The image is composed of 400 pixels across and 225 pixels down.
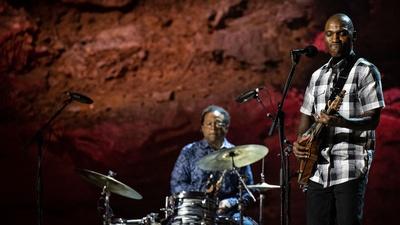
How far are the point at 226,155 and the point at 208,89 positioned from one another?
175 centimetres

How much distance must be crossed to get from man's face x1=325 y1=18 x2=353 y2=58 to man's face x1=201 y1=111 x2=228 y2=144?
258 centimetres

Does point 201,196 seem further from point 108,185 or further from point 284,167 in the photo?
point 284,167

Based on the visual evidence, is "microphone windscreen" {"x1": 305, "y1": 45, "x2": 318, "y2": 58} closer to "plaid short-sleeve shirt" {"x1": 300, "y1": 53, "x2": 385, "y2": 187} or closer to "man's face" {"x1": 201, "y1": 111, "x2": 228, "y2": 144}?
"plaid short-sleeve shirt" {"x1": 300, "y1": 53, "x2": 385, "y2": 187}

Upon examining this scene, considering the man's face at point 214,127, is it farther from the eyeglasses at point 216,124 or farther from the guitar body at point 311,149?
the guitar body at point 311,149

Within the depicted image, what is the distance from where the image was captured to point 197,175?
6293 millimetres

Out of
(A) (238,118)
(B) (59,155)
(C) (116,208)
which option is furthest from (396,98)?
(B) (59,155)

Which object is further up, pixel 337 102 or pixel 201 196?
pixel 337 102

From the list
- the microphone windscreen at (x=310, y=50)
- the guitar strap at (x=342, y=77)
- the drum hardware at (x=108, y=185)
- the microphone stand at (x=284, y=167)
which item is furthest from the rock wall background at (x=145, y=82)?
the guitar strap at (x=342, y=77)

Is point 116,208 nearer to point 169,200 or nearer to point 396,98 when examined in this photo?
point 169,200

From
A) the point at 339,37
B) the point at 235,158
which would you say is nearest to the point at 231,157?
the point at 235,158

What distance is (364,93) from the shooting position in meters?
3.79

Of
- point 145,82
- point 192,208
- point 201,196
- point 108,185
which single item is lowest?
point 192,208

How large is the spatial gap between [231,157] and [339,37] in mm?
2093

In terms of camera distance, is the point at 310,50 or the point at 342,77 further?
the point at 310,50
